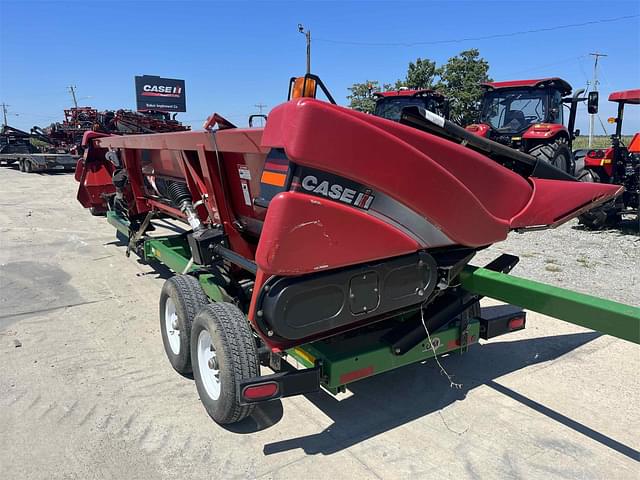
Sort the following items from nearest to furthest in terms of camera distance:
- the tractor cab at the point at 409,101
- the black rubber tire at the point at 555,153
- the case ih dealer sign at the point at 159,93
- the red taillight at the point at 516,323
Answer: the red taillight at the point at 516,323 → the black rubber tire at the point at 555,153 → the tractor cab at the point at 409,101 → the case ih dealer sign at the point at 159,93

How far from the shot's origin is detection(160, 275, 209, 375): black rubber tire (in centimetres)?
350

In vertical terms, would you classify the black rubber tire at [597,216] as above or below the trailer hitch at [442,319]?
below

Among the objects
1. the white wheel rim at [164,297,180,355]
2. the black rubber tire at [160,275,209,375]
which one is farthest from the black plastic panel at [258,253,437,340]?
the white wheel rim at [164,297,180,355]

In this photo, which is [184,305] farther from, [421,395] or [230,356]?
[421,395]

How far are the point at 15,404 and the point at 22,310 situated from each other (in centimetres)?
215

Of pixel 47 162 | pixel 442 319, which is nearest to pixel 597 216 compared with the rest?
pixel 442 319

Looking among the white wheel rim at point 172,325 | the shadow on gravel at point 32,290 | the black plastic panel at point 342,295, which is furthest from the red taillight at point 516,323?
the shadow on gravel at point 32,290

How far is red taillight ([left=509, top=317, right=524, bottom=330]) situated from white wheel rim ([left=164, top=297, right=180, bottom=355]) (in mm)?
2425

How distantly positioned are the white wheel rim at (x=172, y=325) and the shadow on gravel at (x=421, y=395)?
3.74ft

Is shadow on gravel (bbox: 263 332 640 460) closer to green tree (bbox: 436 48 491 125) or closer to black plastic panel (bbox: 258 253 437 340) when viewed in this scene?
black plastic panel (bbox: 258 253 437 340)

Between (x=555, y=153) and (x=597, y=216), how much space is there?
53.4 inches

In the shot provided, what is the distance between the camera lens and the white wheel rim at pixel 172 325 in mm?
3760

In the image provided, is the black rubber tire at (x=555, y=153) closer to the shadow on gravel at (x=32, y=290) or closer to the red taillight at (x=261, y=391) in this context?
the red taillight at (x=261, y=391)

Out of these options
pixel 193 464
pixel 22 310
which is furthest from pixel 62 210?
pixel 193 464
